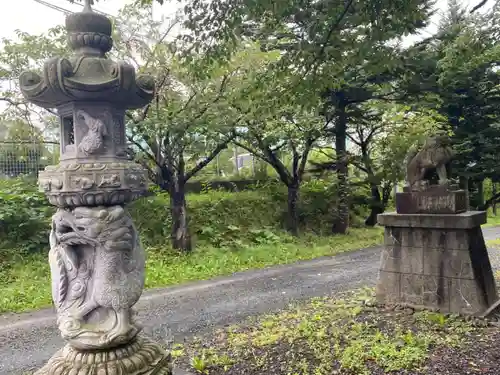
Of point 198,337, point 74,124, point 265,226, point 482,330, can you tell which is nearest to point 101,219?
point 74,124

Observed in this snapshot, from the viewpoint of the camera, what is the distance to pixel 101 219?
117 inches

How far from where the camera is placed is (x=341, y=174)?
14.1 metres

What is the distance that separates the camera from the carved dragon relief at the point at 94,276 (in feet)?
9.86

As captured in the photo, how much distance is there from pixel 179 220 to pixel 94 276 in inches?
302

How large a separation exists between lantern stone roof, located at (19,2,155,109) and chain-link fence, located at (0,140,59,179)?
8040mm

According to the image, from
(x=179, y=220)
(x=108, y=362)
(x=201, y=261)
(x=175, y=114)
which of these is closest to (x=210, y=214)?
(x=179, y=220)

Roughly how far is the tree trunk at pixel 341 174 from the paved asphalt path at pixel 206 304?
11.6 ft

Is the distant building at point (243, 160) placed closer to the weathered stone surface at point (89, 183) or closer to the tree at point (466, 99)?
the tree at point (466, 99)

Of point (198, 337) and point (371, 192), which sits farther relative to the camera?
point (371, 192)

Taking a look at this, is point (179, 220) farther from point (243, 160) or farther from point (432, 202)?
point (243, 160)

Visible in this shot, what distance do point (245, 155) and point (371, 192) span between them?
623 centimetres

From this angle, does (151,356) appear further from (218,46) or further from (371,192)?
(371,192)

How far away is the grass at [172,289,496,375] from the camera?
4340mm

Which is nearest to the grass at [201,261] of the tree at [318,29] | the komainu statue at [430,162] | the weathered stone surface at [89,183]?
the komainu statue at [430,162]
